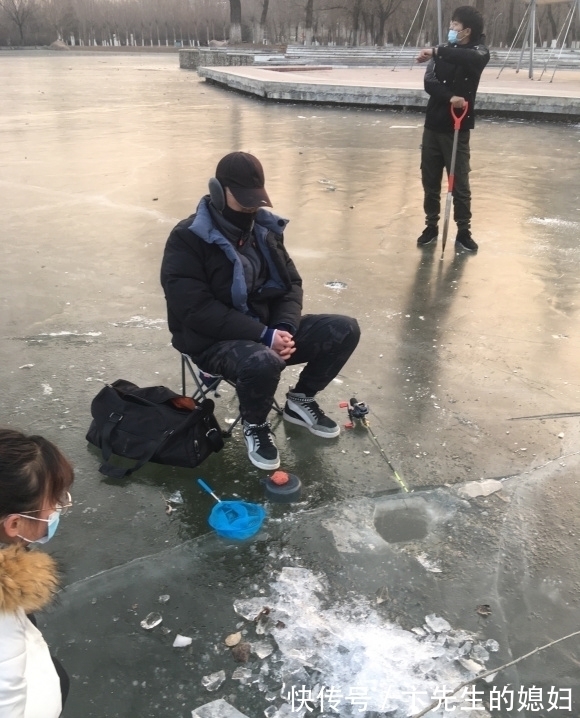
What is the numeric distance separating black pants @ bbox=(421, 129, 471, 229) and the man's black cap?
3.26m

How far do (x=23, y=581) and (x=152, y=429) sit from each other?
1507 mm

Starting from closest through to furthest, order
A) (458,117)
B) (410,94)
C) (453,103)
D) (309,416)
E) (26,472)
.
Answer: (26,472), (309,416), (453,103), (458,117), (410,94)

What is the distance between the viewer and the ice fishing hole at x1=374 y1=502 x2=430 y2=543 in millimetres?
2531

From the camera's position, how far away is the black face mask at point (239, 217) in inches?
112

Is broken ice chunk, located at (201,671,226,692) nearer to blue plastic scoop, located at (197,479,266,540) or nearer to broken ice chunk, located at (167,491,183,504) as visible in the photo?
blue plastic scoop, located at (197,479,266,540)

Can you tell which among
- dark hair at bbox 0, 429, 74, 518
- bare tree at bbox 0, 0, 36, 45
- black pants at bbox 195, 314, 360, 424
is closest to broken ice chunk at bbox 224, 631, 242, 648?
dark hair at bbox 0, 429, 74, 518

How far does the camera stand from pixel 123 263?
17.5 feet

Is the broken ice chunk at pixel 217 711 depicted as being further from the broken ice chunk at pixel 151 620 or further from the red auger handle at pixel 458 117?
the red auger handle at pixel 458 117

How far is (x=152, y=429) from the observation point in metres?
2.84

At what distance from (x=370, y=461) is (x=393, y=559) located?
625 mm

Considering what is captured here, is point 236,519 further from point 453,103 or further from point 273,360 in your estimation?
point 453,103

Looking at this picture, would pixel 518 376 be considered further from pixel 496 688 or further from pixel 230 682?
pixel 230 682

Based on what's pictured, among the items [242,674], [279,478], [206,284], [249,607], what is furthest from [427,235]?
[242,674]

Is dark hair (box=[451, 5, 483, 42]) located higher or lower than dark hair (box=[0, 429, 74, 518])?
higher
